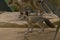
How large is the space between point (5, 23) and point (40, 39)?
12.8 inches

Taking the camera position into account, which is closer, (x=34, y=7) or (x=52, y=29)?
(x=34, y=7)

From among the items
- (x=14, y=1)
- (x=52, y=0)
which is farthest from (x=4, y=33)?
(x=52, y=0)

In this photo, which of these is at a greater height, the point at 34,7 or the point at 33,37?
the point at 34,7

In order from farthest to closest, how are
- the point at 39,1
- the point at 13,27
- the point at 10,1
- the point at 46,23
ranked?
the point at 13,27 → the point at 46,23 → the point at 10,1 → the point at 39,1

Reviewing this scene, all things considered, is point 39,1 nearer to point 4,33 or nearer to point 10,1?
point 10,1

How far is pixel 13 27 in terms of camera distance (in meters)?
1.17

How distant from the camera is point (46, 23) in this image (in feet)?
3.43

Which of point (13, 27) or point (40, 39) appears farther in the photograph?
point (13, 27)

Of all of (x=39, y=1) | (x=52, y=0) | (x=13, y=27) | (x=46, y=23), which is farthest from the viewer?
→ (x=13, y=27)

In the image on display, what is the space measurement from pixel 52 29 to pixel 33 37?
19 centimetres

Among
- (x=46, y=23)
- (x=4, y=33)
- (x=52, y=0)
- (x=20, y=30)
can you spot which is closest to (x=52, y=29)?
(x=46, y=23)

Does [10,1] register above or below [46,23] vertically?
above

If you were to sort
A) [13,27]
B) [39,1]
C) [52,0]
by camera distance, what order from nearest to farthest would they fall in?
[52,0], [39,1], [13,27]

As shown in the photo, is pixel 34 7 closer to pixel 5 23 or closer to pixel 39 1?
pixel 39 1
